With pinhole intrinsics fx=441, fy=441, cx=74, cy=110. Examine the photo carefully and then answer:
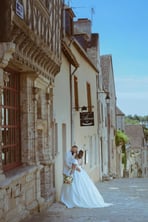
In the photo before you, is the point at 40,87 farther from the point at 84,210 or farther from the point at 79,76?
the point at 79,76

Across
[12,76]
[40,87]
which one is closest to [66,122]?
[40,87]

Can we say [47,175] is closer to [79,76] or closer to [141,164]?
[79,76]

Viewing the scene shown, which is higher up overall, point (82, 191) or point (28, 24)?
point (28, 24)

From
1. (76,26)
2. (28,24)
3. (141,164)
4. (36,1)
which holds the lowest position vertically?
(141,164)

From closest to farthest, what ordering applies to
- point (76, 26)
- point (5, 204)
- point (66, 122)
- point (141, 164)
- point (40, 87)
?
1. point (5, 204)
2. point (40, 87)
3. point (66, 122)
4. point (76, 26)
5. point (141, 164)

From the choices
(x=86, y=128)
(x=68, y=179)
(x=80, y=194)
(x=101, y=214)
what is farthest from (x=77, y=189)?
(x=86, y=128)

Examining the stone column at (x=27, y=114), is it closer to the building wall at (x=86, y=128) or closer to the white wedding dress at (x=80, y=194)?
the white wedding dress at (x=80, y=194)

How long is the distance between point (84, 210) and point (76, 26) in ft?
46.8

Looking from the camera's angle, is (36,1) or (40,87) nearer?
(36,1)

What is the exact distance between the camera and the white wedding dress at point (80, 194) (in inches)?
409

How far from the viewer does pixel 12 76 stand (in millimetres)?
8070

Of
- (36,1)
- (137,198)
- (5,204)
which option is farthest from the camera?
(137,198)

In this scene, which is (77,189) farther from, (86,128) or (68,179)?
(86,128)

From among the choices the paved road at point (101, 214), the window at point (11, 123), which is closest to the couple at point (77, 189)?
the paved road at point (101, 214)
